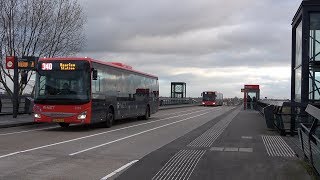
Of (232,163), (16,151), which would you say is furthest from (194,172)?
(16,151)

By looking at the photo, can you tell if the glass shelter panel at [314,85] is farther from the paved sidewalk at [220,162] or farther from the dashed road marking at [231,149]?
the dashed road marking at [231,149]

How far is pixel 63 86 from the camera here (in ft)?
70.2

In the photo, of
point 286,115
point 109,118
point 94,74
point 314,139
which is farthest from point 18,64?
point 314,139

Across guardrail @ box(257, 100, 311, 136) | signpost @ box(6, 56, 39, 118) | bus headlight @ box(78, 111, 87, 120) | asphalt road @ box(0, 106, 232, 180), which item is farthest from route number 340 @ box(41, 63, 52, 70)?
guardrail @ box(257, 100, 311, 136)

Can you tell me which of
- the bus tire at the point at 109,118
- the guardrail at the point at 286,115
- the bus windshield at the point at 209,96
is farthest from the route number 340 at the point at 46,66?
the bus windshield at the point at 209,96

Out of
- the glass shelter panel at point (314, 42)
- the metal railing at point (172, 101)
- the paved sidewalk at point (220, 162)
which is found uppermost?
the glass shelter panel at point (314, 42)

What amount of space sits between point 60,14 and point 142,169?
28.5 m

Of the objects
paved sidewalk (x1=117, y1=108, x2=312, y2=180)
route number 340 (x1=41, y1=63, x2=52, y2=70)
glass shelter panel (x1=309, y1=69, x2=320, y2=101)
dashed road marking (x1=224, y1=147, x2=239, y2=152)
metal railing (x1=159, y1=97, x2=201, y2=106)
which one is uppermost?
route number 340 (x1=41, y1=63, x2=52, y2=70)

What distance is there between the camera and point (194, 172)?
10344mm

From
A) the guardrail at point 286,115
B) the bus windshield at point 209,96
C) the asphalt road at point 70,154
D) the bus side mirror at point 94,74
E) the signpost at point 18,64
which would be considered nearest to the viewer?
the asphalt road at point 70,154

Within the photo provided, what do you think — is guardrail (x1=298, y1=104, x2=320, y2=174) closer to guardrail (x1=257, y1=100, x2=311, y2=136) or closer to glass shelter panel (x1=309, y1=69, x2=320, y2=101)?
guardrail (x1=257, y1=100, x2=311, y2=136)

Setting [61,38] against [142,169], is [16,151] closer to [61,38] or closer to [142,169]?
[142,169]

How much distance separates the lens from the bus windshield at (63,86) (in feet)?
69.6

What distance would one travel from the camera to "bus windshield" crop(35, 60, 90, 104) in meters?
21.2
